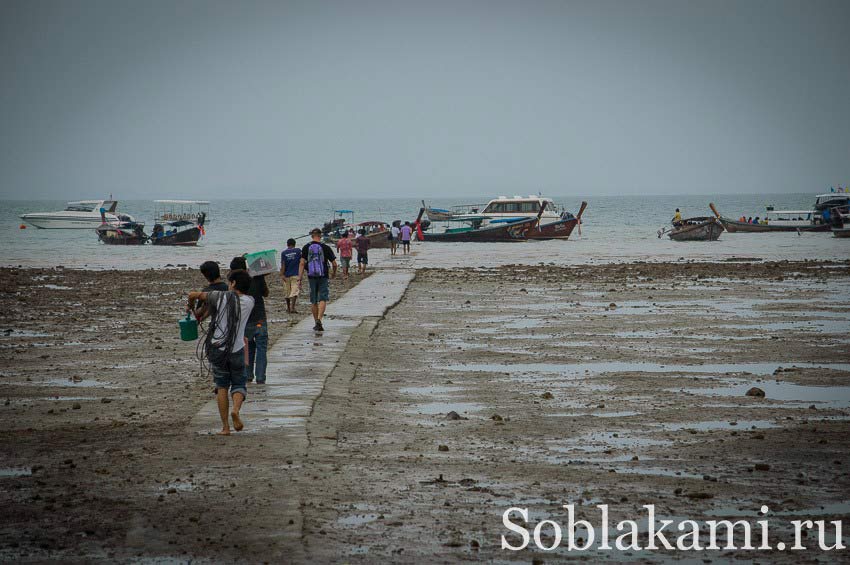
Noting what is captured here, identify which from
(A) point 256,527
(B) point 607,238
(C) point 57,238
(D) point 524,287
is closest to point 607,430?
(A) point 256,527

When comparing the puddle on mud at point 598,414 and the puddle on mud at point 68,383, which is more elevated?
the puddle on mud at point 598,414

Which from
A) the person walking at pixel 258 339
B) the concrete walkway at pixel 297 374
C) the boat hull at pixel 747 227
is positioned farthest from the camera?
the boat hull at pixel 747 227

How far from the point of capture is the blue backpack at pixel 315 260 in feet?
52.2

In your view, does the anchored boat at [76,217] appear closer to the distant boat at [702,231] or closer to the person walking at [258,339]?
the distant boat at [702,231]

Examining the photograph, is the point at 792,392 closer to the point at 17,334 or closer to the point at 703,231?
the point at 17,334

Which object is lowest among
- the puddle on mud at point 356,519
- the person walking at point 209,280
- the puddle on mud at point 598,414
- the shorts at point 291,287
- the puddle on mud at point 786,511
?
the puddle on mud at point 598,414

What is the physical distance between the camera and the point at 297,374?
1210 centimetres

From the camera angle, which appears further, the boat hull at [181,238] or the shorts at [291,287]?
the boat hull at [181,238]

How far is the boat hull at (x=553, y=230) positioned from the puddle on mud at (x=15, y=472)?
53701mm

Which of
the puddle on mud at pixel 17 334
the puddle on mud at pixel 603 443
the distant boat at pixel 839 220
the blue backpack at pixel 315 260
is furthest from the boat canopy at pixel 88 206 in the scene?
the puddle on mud at pixel 603 443

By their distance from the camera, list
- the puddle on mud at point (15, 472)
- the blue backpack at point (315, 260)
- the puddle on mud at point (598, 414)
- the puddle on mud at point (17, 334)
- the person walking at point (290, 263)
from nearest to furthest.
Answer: the puddle on mud at point (15, 472) < the puddle on mud at point (598, 414) < the blue backpack at point (315, 260) < the puddle on mud at point (17, 334) < the person walking at point (290, 263)

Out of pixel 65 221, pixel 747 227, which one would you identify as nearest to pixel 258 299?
pixel 747 227

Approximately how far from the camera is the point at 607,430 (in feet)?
30.7

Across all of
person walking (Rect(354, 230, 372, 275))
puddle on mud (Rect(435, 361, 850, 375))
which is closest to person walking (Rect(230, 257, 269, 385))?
puddle on mud (Rect(435, 361, 850, 375))
